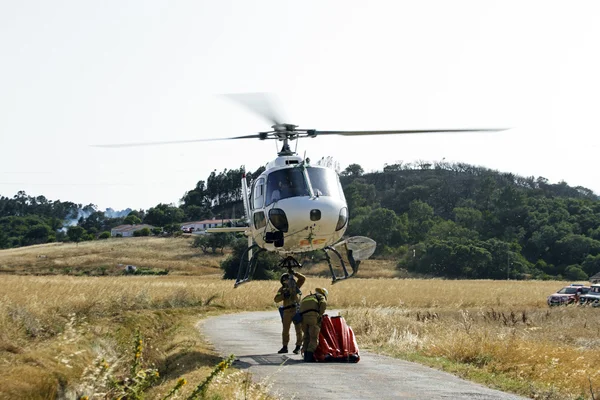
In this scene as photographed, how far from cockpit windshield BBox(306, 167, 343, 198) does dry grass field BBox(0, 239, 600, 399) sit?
13.4 feet

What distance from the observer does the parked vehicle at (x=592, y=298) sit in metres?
41.5

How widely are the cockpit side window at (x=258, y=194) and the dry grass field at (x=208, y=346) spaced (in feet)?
12.2

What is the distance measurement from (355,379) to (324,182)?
596 cm

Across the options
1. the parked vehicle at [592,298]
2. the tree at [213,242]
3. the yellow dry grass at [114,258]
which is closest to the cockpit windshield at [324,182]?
the parked vehicle at [592,298]

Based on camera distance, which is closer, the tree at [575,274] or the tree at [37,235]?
the tree at [575,274]

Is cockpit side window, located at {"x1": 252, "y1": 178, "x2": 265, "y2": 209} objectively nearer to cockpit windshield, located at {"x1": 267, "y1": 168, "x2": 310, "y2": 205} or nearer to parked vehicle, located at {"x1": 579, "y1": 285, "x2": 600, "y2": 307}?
cockpit windshield, located at {"x1": 267, "y1": 168, "x2": 310, "y2": 205}

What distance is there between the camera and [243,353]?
18.8 meters

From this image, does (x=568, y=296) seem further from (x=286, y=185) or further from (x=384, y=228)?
(x=384, y=228)

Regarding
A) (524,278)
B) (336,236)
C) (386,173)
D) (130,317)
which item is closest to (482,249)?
(524,278)

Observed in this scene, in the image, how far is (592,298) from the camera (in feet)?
139

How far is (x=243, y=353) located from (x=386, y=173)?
17591 centimetres

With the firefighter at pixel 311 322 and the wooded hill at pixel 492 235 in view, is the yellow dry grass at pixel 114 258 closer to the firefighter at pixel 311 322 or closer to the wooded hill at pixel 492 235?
the wooded hill at pixel 492 235

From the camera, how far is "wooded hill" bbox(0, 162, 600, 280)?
95438 millimetres

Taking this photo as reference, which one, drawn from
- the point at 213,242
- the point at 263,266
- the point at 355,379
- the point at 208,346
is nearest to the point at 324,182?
the point at 208,346
